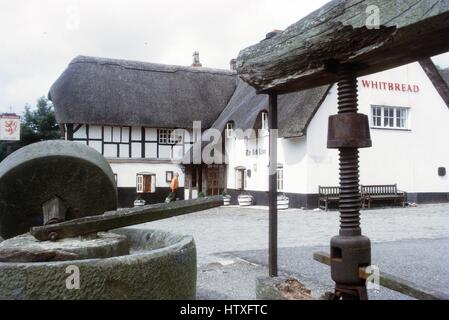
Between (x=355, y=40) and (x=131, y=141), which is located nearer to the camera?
(x=355, y=40)

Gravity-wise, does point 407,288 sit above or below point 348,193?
below

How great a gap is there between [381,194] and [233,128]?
855cm

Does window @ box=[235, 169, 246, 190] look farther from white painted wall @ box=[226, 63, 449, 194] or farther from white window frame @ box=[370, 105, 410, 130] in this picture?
white window frame @ box=[370, 105, 410, 130]

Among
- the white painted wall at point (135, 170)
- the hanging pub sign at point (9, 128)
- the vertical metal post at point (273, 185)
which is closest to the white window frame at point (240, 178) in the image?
the white painted wall at point (135, 170)

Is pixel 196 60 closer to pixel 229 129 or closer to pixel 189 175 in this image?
pixel 229 129

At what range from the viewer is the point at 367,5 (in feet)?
7.53

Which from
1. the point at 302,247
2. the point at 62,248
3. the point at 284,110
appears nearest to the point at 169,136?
the point at 284,110

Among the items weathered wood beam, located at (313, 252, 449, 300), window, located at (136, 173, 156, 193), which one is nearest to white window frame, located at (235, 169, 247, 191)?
window, located at (136, 173, 156, 193)

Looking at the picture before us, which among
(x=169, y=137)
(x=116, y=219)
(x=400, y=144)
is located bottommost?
(x=116, y=219)

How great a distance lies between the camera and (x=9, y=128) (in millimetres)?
11477

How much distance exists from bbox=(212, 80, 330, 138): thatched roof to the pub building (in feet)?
0.19

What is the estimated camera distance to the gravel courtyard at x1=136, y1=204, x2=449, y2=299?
19.1 feet
